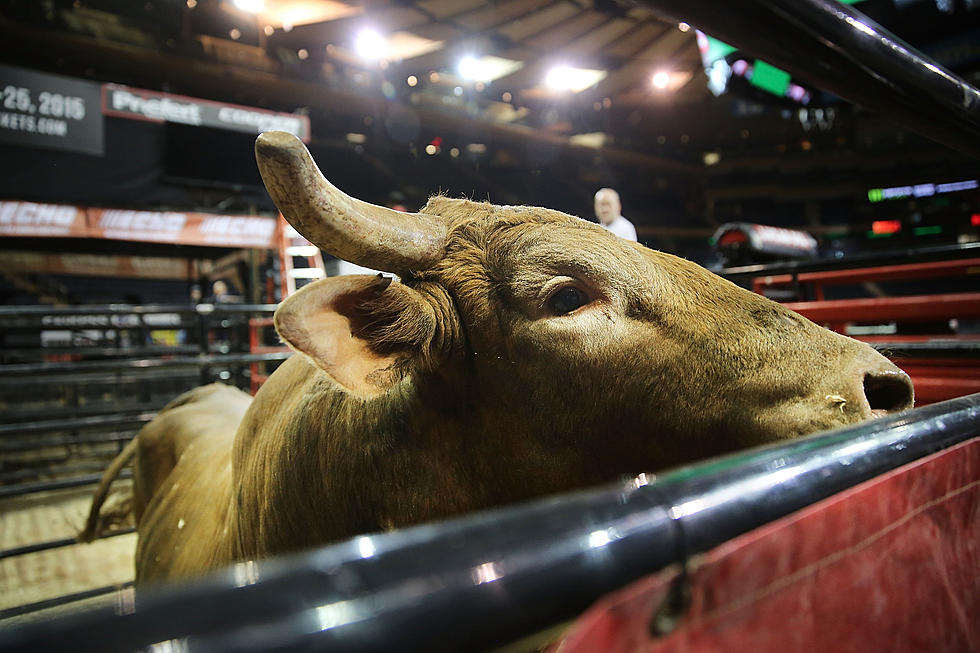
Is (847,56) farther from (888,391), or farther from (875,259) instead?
(875,259)

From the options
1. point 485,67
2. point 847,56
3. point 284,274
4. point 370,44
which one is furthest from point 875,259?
point 485,67

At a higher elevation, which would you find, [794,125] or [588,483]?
[794,125]

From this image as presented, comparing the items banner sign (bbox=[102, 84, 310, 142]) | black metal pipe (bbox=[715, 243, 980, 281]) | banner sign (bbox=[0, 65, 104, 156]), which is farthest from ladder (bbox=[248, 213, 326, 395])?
black metal pipe (bbox=[715, 243, 980, 281])

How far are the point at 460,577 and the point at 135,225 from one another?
1149cm

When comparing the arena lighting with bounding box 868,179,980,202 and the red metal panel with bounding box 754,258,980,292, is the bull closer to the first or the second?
the red metal panel with bounding box 754,258,980,292

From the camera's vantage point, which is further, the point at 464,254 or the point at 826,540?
the point at 464,254

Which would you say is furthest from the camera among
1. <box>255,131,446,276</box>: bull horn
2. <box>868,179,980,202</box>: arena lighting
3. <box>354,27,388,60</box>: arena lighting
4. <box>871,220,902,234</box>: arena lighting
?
<box>871,220,902,234</box>: arena lighting

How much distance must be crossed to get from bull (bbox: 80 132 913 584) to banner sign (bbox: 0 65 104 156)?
10276 mm

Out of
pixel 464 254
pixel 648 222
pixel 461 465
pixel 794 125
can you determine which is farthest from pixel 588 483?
pixel 794 125

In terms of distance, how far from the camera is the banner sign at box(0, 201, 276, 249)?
29.5 ft

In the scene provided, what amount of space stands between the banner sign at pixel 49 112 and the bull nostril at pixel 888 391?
37.0ft

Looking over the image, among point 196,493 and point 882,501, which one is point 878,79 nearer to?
point 882,501

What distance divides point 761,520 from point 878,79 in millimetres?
1043

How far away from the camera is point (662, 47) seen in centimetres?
1655
